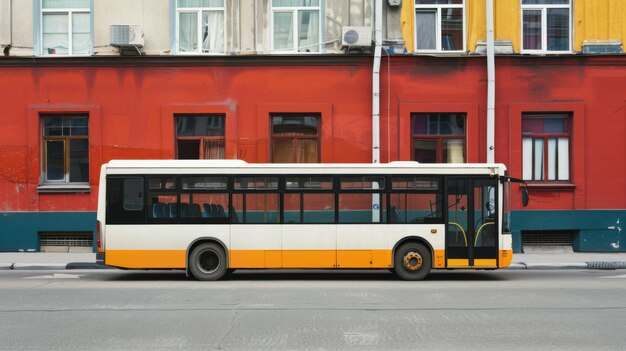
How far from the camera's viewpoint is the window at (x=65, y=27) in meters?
21.8

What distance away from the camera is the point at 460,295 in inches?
511

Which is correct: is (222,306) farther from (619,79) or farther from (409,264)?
(619,79)

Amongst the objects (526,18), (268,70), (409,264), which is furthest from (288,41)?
(409,264)

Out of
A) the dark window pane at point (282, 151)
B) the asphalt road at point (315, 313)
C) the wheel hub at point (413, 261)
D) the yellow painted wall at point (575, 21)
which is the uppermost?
the yellow painted wall at point (575, 21)

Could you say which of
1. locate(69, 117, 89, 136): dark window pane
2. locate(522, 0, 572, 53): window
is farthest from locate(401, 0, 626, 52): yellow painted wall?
locate(69, 117, 89, 136): dark window pane

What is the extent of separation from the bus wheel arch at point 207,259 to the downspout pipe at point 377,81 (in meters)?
7.21

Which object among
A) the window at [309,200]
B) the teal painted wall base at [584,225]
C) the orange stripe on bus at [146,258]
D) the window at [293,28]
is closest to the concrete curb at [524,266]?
the teal painted wall base at [584,225]

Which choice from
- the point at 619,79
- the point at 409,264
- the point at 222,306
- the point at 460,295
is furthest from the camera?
the point at 619,79

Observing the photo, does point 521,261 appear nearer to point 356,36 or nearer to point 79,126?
point 356,36

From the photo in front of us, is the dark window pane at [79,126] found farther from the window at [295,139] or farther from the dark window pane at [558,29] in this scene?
the dark window pane at [558,29]

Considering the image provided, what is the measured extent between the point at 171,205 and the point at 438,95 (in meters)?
9.61

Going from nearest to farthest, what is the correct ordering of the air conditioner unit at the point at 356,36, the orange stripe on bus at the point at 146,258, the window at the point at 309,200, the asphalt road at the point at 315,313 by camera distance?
the asphalt road at the point at 315,313 → the orange stripe on bus at the point at 146,258 → the window at the point at 309,200 → the air conditioner unit at the point at 356,36

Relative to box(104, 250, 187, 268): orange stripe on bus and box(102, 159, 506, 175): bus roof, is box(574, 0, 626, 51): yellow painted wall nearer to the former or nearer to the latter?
box(102, 159, 506, 175): bus roof

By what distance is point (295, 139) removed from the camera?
21844 millimetres
